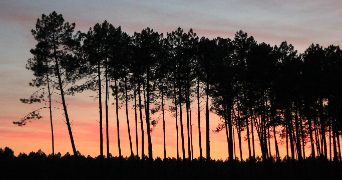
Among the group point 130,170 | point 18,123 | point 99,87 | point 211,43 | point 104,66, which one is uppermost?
point 211,43

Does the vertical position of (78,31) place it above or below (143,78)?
above

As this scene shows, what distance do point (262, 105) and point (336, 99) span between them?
778 centimetres

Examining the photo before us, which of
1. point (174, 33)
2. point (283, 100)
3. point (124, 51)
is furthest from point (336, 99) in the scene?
→ point (124, 51)

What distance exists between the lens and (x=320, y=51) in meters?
40.4

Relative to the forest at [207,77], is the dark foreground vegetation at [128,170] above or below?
below

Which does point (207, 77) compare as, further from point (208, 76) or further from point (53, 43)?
point (53, 43)

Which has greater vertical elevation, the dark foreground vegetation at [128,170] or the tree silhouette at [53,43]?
the tree silhouette at [53,43]

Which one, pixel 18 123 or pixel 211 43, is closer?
A: pixel 18 123

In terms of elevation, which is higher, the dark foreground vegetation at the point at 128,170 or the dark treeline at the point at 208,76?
the dark treeline at the point at 208,76

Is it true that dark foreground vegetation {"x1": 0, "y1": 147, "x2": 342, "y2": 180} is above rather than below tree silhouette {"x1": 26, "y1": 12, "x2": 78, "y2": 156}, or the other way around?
below

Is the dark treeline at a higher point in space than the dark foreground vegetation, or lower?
higher

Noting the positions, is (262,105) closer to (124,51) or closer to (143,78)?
(143,78)

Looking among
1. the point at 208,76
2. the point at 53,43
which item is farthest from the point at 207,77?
the point at 53,43

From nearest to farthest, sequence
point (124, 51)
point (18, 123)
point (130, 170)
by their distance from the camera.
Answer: point (18, 123), point (124, 51), point (130, 170)
